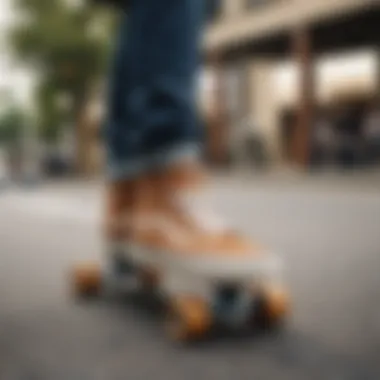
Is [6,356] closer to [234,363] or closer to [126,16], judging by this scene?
[234,363]

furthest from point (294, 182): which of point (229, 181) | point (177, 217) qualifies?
point (177, 217)

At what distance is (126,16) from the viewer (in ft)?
1.58

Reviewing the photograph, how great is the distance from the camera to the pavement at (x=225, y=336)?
1.10ft

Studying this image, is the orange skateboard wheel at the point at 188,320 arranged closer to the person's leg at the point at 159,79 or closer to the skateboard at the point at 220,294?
the skateboard at the point at 220,294

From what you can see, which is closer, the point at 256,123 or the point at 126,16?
the point at 126,16

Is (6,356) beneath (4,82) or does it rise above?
beneath

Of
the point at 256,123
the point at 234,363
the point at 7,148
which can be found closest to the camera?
the point at 234,363

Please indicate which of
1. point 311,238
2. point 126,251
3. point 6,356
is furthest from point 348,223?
point 6,356

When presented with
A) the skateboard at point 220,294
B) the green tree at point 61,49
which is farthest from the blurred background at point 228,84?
the skateboard at point 220,294

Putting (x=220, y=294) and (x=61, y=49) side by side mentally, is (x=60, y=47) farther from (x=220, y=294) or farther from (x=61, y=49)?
(x=220, y=294)

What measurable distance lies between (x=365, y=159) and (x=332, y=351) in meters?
0.25

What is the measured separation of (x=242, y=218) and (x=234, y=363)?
28 centimetres

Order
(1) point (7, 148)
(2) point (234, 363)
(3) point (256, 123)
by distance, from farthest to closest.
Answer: (3) point (256, 123) < (1) point (7, 148) < (2) point (234, 363)

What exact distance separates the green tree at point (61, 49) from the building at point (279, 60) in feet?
0.27
